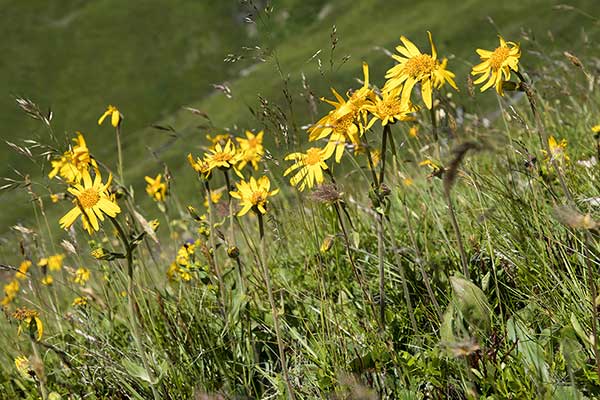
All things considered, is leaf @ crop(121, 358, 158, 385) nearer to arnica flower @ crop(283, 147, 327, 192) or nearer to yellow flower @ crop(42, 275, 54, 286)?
arnica flower @ crop(283, 147, 327, 192)

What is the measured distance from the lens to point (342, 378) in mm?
2020

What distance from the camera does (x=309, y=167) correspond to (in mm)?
2959

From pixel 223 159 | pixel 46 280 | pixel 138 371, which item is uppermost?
pixel 223 159

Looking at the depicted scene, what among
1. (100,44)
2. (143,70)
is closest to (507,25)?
(143,70)

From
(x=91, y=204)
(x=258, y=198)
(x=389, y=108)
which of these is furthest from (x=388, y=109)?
(x=91, y=204)

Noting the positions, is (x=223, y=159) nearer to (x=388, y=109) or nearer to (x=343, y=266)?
(x=388, y=109)

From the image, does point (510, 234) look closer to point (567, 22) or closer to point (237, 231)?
point (237, 231)

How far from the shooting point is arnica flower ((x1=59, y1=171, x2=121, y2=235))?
2537 millimetres

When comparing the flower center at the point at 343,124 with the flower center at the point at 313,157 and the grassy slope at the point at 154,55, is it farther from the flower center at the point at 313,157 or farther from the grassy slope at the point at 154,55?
the grassy slope at the point at 154,55

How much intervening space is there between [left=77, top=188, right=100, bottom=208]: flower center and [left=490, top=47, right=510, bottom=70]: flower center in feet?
Result: 6.05

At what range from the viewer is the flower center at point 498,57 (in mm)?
2678

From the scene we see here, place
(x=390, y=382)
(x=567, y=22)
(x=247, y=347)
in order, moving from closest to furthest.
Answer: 1. (x=390, y=382)
2. (x=247, y=347)
3. (x=567, y=22)

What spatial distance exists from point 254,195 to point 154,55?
294ft

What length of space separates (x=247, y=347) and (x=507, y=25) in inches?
2422
